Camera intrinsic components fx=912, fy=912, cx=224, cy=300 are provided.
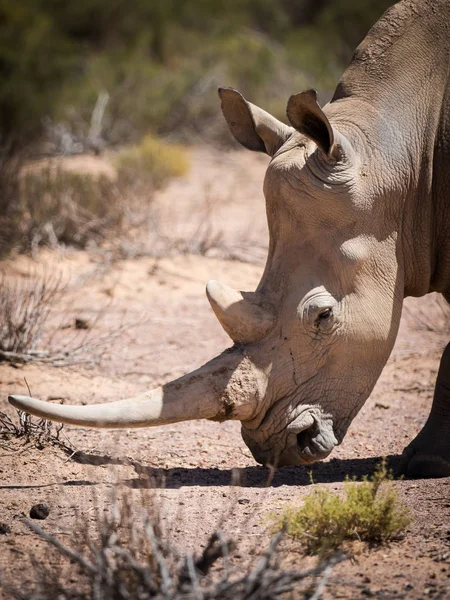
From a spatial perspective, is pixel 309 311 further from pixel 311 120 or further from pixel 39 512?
pixel 39 512

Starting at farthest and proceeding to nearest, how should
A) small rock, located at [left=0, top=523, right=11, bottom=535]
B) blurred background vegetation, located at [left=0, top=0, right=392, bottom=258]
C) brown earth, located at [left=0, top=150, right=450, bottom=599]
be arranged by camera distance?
blurred background vegetation, located at [left=0, top=0, right=392, bottom=258] → small rock, located at [left=0, top=523, right=11, bottom=535] → brown earth, located at [left=0, top=150, right=450, bottom=599]

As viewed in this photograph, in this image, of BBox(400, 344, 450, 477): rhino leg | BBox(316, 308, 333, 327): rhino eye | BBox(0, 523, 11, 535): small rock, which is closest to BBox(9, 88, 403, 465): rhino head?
BBox(316, 308, 333, 327): rhino eye

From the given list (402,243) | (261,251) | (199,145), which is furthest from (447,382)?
(199,145)

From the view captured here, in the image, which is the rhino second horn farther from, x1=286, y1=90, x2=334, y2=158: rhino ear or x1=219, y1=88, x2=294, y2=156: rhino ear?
x1=219, y1=88, x2=294, y2=156: rhino ear

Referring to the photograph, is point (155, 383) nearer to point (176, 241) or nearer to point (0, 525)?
point (0, 525)

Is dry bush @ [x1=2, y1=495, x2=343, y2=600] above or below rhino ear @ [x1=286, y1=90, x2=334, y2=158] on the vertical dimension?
below

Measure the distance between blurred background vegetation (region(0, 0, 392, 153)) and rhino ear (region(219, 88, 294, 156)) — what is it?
6374 millimetres

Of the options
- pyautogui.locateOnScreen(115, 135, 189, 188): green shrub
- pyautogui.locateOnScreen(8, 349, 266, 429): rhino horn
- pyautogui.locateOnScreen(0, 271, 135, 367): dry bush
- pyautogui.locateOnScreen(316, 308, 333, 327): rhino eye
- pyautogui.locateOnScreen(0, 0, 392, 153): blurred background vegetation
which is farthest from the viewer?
pyautogui.locateOnScreen(0, 0, 392, 153): blurred background vegetation

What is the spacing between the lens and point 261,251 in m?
10.9

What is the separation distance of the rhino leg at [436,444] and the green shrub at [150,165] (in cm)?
709

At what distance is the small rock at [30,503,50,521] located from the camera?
4.39 meters

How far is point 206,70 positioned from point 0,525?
51.8 feet

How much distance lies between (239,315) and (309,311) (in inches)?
14.3

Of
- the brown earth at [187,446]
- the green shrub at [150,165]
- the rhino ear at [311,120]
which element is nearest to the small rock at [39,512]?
the brown earth at [187,446]
